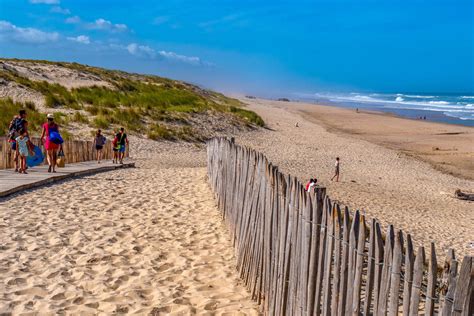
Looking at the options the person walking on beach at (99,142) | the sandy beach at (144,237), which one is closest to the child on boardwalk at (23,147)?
the sandy beach at (144,237)

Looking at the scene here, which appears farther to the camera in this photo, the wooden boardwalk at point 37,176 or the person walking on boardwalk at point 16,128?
the person walking on boardwalk at point 16,128

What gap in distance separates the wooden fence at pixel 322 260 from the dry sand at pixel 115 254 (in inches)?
21.1

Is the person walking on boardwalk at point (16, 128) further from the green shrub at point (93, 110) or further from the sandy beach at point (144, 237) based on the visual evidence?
the green shrub at point (93, 110)

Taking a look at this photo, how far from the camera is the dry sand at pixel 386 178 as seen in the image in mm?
10852

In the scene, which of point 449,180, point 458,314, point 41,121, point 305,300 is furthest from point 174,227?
point 41,121

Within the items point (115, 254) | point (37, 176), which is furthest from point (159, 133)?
point (115, 254)

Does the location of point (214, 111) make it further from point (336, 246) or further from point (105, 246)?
point (336, 246)

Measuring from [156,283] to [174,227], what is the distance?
240cm

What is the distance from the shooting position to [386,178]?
1809cm

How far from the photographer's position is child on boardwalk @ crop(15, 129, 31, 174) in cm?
1119

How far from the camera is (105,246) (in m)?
6.63

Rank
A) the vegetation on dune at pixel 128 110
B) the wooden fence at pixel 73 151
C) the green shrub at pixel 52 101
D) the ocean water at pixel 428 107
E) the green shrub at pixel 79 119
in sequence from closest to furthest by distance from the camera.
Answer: the wooden fence at pixel 73 151
the green shrub at pixel 79 119
the vegetation on dune at pixel 128 110
the green shrub at pixel 52 101
the ocean water at pixel 428 107

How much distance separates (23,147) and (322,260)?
937 cm

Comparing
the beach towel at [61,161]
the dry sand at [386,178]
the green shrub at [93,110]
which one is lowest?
the dry sand at [386,178]
